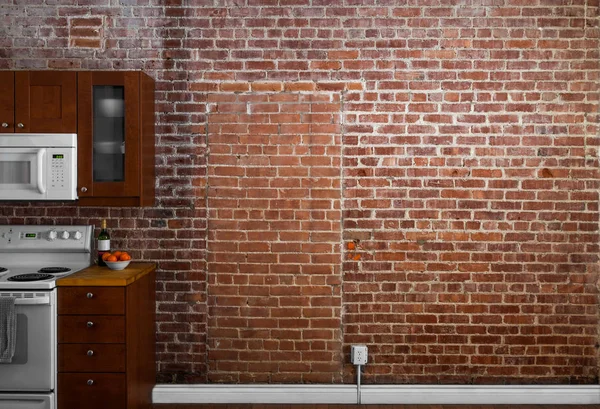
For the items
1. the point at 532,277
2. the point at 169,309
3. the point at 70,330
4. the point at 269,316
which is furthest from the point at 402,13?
the point at 70,330

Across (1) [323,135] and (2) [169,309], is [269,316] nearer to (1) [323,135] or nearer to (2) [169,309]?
(2) [169,309]

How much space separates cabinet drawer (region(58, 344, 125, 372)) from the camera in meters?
2.95

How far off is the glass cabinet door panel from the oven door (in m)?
0.78

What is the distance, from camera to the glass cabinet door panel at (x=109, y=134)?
10.6ft

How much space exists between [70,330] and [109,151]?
1.05m

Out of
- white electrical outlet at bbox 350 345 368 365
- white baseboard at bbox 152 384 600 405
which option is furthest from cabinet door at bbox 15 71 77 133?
white electrical outlet at bbox 350 345 368 365

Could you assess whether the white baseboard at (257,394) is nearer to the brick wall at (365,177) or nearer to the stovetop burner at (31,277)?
the brick wall at (365,177)

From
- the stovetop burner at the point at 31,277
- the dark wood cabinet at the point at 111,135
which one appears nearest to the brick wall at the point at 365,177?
the dark wood cabinet at the point at 111,135

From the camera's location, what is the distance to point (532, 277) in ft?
11.6

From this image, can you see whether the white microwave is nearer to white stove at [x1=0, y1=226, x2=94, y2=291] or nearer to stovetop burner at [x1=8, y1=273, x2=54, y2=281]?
white stove at [x1=0, y1=226, x2=94, y2=291]

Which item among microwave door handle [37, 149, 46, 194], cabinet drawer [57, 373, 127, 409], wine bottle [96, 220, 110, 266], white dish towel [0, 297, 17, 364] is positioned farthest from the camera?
wine bottle [96, 220, 110, 266]

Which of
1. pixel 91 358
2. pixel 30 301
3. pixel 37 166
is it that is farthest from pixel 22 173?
pixel 91 358

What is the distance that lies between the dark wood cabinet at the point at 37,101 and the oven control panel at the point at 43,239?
665 millimetres

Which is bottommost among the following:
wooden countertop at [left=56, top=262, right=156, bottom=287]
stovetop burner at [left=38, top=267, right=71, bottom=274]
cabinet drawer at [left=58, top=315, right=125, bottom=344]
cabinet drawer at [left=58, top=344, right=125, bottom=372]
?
cabinet drawer at [left=58, top=344, right=125, bottom=372]
